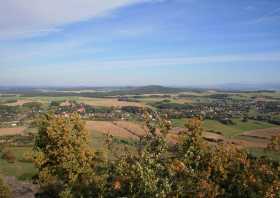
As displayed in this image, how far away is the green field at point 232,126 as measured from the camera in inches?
3252

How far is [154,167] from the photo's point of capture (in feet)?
44.0

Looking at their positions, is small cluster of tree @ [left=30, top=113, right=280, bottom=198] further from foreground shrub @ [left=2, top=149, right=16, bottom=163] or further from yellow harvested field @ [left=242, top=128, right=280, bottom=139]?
yellow harvested field @ [left=242, top=128, right=280, bottom=139]

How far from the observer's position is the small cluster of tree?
1332cm

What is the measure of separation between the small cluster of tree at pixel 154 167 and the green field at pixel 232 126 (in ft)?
162

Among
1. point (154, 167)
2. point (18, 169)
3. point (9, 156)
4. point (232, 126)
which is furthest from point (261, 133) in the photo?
point (154, 167)

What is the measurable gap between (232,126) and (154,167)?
80822mm

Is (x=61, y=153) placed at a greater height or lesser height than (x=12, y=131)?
greater

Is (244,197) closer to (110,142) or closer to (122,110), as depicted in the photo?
(110,142)

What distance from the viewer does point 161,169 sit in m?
13.7

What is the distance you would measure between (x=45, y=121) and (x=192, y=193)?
24628mm

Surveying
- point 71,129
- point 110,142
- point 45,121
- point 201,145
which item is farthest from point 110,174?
point 45,121

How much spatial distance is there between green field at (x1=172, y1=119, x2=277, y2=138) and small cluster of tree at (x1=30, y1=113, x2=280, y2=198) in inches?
1942

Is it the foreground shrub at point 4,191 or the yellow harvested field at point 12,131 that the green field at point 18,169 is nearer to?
the foreground shrub at point 4,191

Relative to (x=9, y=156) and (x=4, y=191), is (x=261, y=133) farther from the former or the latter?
(x=4, y=191)
